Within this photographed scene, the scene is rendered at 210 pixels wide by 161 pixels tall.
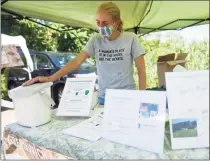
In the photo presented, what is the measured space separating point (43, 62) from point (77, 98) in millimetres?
3789

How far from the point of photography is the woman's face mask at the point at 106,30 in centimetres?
140

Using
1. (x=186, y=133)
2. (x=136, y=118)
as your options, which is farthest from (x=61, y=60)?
(x=186, y=133)

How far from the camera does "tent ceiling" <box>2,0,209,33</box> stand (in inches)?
119

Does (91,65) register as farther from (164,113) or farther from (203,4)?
(164,113)

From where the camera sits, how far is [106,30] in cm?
140

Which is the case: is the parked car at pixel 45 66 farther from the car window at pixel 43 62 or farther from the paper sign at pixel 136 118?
the paper sign at pixel 136 118

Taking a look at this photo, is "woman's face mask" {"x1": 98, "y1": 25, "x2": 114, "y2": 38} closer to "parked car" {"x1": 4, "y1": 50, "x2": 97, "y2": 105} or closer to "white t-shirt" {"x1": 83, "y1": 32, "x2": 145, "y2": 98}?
"white t-shirt" {"x1": 83, "y1": 32, "x2": 145, "y2": 98}

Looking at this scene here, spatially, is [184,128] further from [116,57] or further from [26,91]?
[116,57]

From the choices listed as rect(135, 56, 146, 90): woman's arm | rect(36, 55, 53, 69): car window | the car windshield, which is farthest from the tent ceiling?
rect(135, 56, 146, 90): woman's arm

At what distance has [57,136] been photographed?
950 millimetres

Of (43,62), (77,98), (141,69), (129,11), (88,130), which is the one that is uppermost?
(129,11)

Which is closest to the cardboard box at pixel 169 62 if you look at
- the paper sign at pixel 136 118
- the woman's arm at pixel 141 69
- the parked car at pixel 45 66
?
the woman's arm at pixel 141 69

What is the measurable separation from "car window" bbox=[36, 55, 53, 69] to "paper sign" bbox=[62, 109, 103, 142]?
3694 millimetres

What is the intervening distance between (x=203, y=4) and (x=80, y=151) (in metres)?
3.29
